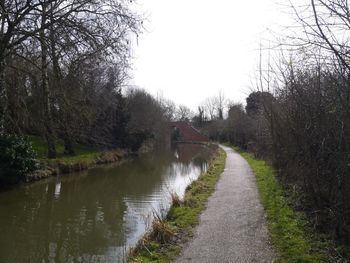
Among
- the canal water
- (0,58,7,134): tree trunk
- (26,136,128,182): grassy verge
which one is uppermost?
(0,58,7,134): tree trunk

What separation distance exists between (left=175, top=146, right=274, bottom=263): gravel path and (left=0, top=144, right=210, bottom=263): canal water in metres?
1.62

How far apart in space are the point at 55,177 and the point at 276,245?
16.3 metres

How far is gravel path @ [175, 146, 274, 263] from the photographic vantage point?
284 inches

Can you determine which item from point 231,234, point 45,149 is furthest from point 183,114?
point 231,234

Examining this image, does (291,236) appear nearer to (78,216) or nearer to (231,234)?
(231,234)

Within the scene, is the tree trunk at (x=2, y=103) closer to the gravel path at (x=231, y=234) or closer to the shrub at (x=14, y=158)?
the shrub at (x=14, y=158)

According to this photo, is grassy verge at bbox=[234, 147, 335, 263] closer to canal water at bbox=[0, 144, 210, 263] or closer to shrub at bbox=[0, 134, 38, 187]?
canal water at bbox=[0, 144, 210, 263]

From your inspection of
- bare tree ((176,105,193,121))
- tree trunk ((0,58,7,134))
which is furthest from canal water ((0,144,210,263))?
bare tree ((176,105,193,121))

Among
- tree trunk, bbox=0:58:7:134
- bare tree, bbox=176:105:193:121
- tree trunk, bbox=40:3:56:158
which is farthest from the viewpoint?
bare tree, bbox=176:105:193:121

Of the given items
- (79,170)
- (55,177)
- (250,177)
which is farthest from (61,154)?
(250,177)

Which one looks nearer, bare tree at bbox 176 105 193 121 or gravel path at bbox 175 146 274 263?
gravel path at bbox 175 146 274 263

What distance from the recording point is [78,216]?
42.8 ft

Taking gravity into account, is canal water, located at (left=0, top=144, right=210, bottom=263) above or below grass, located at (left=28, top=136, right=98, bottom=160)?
below

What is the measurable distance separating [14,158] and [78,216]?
5.61 m
